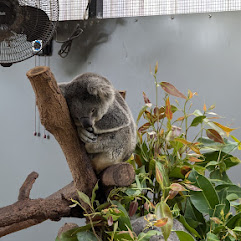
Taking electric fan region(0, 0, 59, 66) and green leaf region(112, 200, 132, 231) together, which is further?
electric fan region(0, 0, 59, 66)

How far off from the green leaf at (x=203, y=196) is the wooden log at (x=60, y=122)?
1.75ft

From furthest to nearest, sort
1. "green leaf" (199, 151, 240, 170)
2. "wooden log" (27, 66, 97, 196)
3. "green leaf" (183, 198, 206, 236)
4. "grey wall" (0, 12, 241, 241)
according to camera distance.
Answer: "grey wall" (0, 12, 241, 241) < "green leaf" (199, 151, 240, 170) < "green leaf" (183, 198, 206, 236) < "wooden log" (27, 66, 97, 196)

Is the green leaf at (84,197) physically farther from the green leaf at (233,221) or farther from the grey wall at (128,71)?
the grey wall at (128,71)

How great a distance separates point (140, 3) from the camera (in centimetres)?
368

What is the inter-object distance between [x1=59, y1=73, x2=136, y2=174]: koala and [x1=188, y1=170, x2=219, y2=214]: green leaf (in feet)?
1.23

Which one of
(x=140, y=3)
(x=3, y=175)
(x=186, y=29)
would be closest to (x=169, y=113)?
(x=186, y=29)

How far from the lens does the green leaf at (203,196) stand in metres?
2.01

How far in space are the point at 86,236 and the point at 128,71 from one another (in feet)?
7.12

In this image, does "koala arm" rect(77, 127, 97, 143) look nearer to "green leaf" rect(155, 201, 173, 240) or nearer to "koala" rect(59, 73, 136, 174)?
"koala" rect(59, 73, 136, 174)

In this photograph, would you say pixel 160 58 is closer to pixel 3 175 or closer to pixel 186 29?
pixel 186 29

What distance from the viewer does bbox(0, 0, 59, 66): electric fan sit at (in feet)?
8.84

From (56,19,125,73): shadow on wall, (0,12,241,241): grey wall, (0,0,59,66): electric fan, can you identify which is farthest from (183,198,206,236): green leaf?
(56,19,125,73): shadow on wall

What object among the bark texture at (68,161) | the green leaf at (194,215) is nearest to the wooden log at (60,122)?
the bark texture at (68,161)

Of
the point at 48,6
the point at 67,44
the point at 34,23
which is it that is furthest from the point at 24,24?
the point at 67,44
